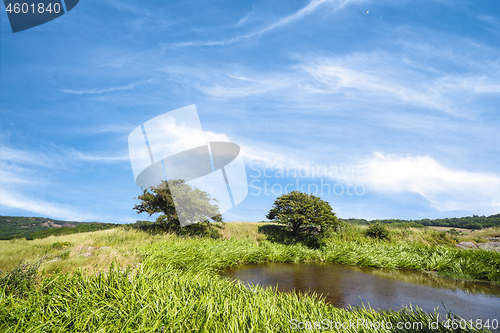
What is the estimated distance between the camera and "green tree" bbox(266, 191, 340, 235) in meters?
16.1

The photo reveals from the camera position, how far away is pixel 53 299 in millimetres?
3484

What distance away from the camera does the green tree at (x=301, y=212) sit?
52.7ft

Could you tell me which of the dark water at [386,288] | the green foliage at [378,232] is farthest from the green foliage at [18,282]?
the green foliage at [378,232]

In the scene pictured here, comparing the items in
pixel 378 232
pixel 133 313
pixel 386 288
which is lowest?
pixel 386 288

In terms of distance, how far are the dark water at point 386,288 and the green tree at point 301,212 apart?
6.26 m

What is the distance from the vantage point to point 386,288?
6898 mm

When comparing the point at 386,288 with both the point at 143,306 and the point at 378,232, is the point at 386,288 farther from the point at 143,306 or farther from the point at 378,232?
the point at 378,232

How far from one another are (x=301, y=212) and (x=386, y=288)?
31.8 ft

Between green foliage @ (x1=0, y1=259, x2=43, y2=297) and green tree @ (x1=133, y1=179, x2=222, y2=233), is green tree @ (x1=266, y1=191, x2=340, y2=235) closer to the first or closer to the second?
green tree @ (x1=133, y1=179, x2=222, y2=233)

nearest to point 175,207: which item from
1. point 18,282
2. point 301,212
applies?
point 301,212

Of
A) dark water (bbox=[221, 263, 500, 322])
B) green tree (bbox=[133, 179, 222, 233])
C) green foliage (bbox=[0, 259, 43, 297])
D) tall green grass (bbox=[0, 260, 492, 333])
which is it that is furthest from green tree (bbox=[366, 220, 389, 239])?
green foliage (bbox=[0, 259, 43, 297])

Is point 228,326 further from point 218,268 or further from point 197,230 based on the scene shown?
point 197,230

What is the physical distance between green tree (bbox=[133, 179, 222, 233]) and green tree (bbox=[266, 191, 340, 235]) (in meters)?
4.48

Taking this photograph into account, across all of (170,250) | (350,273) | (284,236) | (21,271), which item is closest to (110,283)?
(21,271)
